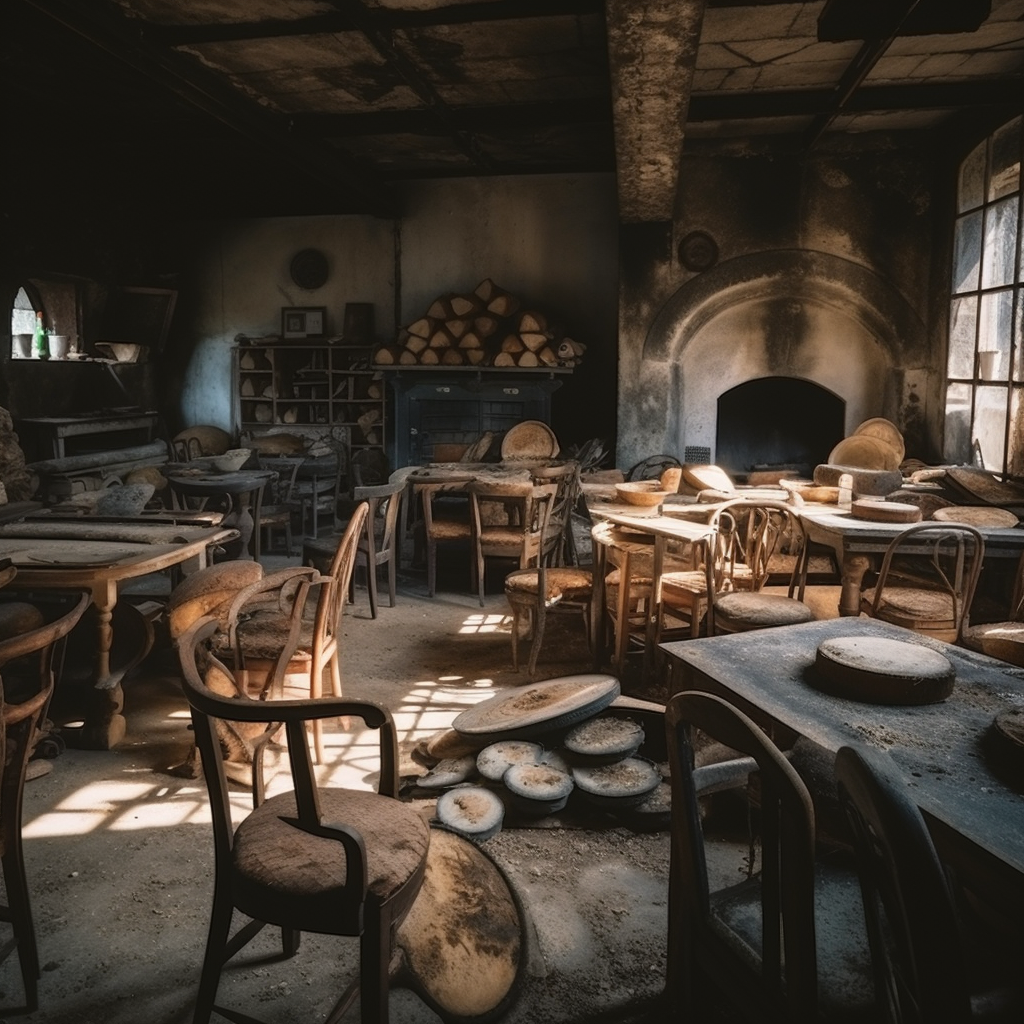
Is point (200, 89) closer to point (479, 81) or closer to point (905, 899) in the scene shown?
point (479, 81)

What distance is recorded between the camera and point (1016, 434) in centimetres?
580

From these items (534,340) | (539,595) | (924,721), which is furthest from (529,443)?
(924,721)

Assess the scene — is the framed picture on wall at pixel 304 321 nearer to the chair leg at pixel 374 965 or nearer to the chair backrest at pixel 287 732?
the chair backrest at pixel 287 732

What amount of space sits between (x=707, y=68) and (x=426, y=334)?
384 centimetres

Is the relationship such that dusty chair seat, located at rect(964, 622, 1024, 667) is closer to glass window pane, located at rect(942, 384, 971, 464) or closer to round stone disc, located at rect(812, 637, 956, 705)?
round stone disc, located at rect(812, 637, 956, 705)

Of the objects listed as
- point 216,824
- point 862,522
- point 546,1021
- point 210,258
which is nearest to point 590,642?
point 862,522

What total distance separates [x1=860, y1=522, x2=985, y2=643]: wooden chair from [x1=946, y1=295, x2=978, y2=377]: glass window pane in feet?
9.78

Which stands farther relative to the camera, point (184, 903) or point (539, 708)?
point (539, 708)

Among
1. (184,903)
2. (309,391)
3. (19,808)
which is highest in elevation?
(309,391)

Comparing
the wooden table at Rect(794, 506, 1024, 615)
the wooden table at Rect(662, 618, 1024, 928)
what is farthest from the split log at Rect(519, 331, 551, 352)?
the wooden table at Rect(662, 618, 1024, 928)

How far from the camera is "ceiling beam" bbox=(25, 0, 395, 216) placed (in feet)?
15.5

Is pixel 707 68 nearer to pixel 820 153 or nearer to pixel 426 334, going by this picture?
pixel 820 153

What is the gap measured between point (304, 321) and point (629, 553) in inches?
272

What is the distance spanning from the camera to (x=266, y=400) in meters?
9.94
